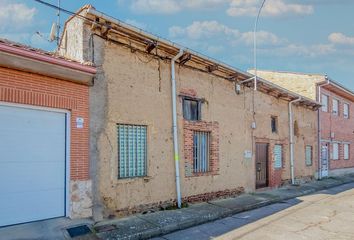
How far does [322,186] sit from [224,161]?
25.4ft

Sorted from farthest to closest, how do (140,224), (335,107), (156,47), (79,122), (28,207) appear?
(335,107), (156,47), (140,224), (79,122), (28,207)

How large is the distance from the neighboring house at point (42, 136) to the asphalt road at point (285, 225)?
2.44 meters

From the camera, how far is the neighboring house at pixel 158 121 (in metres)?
7.62

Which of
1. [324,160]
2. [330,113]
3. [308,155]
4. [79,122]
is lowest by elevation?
[324,160]

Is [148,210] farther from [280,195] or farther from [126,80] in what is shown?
[280,195]

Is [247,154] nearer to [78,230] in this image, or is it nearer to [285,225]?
[285,225]

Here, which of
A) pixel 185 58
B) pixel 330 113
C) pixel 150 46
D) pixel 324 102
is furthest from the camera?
pixel 330 113

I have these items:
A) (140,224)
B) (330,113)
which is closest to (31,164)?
(140,224)

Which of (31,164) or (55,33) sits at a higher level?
(55,33)

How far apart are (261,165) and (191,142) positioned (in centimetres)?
516

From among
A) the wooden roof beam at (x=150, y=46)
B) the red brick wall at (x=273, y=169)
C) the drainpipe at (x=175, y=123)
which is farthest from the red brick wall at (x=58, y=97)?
the red brick wall at (x=273, y=169)

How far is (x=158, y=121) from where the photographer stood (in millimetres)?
9062

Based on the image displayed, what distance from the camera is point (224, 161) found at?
450 inches

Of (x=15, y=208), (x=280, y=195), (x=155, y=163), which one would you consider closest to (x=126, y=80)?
(x=155, y=163)
